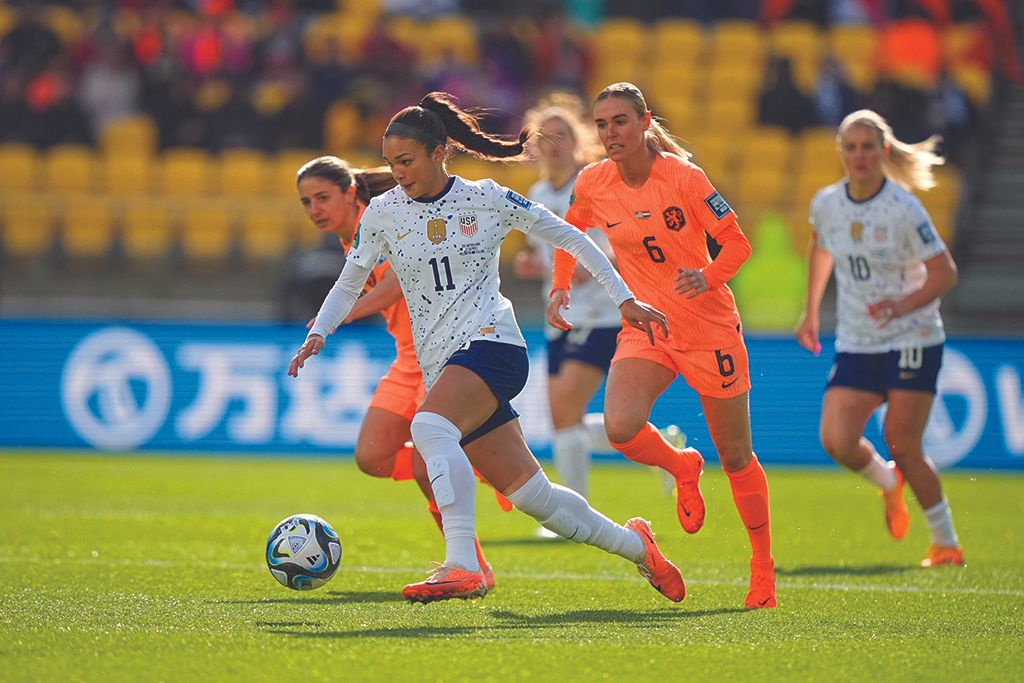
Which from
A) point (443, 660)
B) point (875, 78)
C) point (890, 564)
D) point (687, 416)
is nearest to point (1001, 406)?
point (687, 416)

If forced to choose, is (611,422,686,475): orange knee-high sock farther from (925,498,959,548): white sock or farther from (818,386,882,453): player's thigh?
(925,498,959,548): white sock

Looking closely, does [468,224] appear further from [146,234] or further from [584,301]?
[146,234]

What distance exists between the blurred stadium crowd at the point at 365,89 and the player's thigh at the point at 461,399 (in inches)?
475

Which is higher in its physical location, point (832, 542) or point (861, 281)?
point (861, 281)

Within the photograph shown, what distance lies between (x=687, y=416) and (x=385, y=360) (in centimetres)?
282

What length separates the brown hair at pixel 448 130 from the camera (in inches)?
254

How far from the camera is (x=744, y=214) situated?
18.0 meters

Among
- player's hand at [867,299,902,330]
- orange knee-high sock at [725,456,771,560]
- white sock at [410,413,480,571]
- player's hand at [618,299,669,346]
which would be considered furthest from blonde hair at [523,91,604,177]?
white sock at [410,413,480,571]

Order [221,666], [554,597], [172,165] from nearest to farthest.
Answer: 1. [221,666]
2. [554,597]
3. [172,165]

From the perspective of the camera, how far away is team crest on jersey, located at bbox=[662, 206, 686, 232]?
7043 millimetres

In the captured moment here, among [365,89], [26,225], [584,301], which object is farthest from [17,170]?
[584,301]

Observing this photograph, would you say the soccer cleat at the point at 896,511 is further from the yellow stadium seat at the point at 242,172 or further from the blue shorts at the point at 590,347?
the yellow stadium seat at the point at 242,172

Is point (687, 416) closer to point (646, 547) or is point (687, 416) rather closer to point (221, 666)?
point (646, 547)

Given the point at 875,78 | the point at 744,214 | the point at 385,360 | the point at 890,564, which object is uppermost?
the point at 875,78
